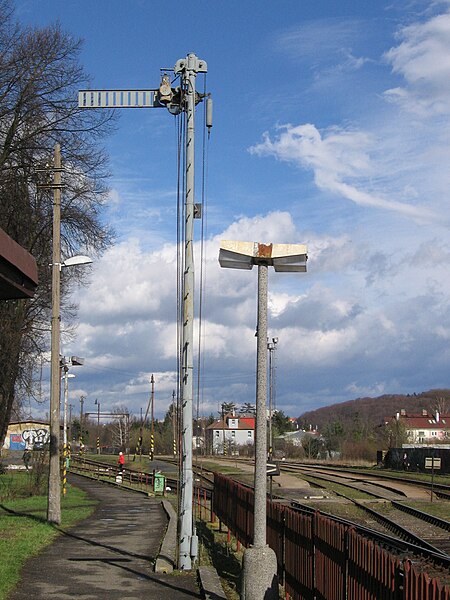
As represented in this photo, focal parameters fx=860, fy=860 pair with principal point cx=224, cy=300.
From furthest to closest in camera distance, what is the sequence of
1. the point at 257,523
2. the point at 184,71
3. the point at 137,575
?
the point at 184,71
the point at 137,575
the point at 257,523

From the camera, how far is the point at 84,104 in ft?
50.5

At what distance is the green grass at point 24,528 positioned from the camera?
1292cm

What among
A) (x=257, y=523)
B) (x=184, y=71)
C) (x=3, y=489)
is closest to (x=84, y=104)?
(x=184, y=71)

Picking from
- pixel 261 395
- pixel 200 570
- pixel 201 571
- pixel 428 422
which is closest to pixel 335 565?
pixel 261 395

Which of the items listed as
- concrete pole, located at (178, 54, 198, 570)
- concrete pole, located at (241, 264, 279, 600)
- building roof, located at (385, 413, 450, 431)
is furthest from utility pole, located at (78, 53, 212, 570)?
building roof, located at (385, 413, 450, 431)

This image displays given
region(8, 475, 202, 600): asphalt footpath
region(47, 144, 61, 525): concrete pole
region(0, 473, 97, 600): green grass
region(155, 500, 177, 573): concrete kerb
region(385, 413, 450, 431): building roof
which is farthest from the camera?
region(385, 413, 450, 431): building roof

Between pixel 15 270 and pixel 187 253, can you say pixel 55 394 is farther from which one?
pixel 15 270

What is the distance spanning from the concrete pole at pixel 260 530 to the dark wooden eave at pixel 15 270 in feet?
10.7

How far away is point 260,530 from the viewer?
9055 millimetres

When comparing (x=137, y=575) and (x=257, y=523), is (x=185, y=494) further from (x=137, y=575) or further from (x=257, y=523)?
(x=257, y=523)

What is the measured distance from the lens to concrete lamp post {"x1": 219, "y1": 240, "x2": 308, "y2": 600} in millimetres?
8891

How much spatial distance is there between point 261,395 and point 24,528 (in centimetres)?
1118

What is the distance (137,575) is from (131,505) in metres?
16.6

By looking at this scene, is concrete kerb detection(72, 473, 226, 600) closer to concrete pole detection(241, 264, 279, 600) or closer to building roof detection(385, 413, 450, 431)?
concrete pole detection(241, 264, 279, 600)
